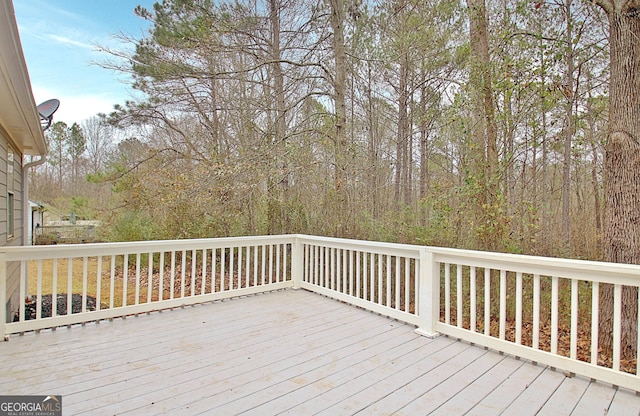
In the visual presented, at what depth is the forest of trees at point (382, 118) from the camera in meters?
3.78

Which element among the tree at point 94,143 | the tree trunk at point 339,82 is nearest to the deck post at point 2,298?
the tree trunk at point 339,82

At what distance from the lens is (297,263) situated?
5047 mm

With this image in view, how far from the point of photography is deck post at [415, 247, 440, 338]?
3.20 meters

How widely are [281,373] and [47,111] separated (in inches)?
243

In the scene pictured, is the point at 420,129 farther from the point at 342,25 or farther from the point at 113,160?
the point at 113,160

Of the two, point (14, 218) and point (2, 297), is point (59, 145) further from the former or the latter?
point (2, 297)

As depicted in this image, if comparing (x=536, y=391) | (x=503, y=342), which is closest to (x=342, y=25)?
(x=503, y=342)

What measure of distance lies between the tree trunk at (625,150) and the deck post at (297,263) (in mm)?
3539

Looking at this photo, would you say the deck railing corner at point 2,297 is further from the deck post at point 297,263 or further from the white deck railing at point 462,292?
the deck post at point 297,263

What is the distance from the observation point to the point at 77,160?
576 inches

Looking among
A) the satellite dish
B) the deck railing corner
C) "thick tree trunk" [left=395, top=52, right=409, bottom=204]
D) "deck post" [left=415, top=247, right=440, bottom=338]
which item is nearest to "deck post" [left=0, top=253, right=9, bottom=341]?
the deck railing corner

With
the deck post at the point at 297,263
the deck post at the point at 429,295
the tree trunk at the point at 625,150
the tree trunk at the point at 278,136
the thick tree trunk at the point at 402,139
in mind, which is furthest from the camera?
the thick tree trunk at the point at 402,139

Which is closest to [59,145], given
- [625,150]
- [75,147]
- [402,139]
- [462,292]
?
[75,147]

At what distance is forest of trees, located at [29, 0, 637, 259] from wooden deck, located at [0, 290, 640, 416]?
1714 millimetres
